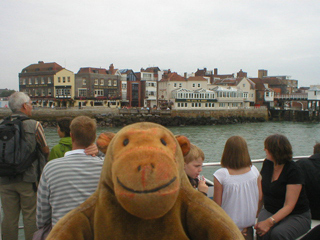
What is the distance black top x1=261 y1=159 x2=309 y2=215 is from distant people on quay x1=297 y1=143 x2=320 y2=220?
333 mm

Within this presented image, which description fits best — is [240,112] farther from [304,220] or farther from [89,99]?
[304,220]

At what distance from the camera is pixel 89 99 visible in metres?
54.4

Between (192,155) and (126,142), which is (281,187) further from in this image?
(126,142)

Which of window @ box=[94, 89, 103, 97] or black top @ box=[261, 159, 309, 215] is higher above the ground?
window @ box=[94, 89, 103, 97]

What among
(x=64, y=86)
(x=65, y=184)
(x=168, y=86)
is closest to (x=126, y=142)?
(x=65, y=184)

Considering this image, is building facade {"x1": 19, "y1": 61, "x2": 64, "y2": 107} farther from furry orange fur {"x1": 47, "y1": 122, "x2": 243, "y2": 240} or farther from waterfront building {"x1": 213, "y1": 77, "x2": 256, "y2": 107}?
furry orange fur {"x1": 47, "y1": 122, "x2": 243, "y2": 240}

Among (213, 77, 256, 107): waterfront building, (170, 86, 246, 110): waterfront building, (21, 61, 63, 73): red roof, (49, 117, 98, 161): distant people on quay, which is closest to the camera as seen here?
(49, 117, 98, 161): distant people on quay

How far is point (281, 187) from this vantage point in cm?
291

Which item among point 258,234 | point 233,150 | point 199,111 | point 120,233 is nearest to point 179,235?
point 120,233

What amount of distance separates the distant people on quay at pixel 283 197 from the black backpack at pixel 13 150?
7.63ft

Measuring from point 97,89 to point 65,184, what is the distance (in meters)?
54.8

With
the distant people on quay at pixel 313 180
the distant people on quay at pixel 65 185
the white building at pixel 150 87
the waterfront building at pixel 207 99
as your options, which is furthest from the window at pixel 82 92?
the distant people on quay at pixel 65 185

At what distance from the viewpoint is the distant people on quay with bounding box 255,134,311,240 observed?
2.82 meters

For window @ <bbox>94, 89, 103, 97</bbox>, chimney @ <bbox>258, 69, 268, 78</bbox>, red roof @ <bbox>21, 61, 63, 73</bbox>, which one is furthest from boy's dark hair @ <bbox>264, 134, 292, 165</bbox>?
chimney @ <bbox>258, 69, 268, 78</bbox>
